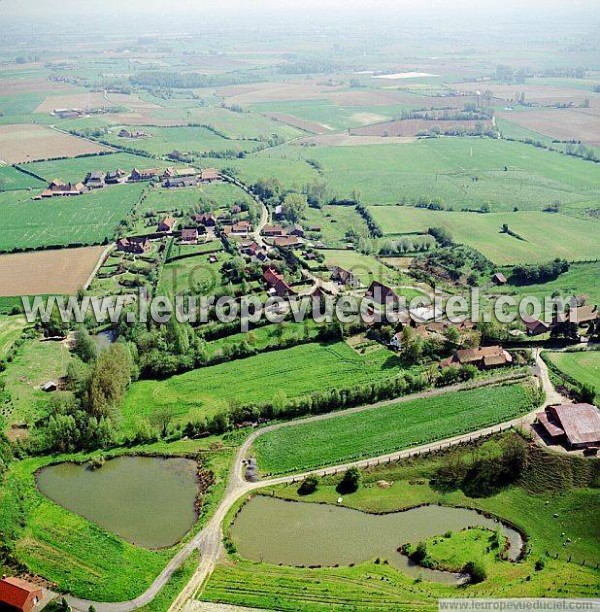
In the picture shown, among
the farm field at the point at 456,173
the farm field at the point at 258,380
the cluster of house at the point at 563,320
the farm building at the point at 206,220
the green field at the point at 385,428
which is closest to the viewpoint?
the green field at the point at 385,428

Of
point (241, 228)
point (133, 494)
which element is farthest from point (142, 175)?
point (133, 494)

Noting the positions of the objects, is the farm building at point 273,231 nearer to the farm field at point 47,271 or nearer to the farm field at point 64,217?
the farm field at point 64,217

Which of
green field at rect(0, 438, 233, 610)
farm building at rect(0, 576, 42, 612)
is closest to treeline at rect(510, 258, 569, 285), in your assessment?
green field at rect(0, 438, 233, 610)

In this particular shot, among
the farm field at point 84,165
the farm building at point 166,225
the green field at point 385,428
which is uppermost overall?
the farm field at point 84,165

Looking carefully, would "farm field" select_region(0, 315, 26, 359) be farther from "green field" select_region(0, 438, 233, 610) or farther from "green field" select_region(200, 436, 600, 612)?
"green field" select_region(200, 436, 600, 612)

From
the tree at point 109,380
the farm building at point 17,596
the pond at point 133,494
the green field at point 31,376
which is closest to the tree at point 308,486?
the pond at point 133,494

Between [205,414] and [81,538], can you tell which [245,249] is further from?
[81,538]

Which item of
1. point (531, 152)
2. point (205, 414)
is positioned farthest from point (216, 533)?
point (531, 152)

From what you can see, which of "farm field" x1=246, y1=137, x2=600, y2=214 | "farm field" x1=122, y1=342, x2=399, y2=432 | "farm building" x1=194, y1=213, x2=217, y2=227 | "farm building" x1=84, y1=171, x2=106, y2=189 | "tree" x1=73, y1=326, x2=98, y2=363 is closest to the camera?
"farm field" x1=122, y1=342, x2=399, y2=432
